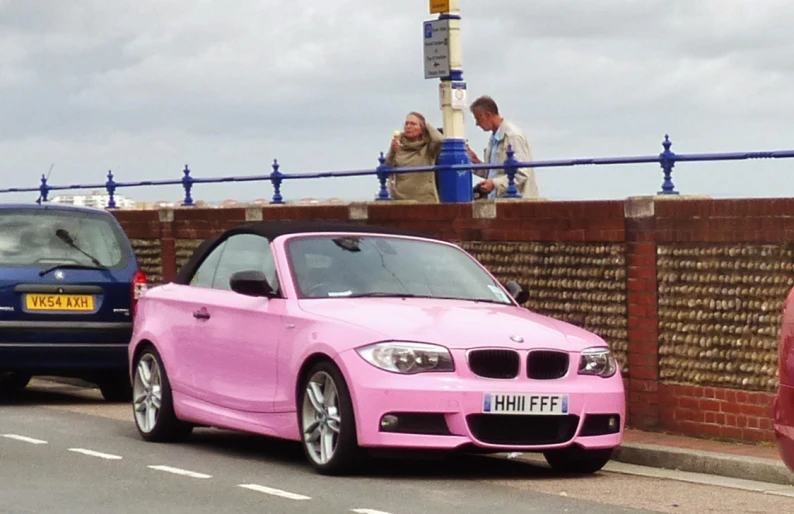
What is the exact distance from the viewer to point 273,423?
37.7 feet

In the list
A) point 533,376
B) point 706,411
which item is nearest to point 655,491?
point 533,376

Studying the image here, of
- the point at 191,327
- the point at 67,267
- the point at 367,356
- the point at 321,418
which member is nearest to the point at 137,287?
the point at 67,267

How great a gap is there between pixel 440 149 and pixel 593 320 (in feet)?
13.6

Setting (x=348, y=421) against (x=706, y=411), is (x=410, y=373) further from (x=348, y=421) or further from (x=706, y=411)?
(x=706, y=411)

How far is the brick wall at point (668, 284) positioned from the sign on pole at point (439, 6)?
2463mm

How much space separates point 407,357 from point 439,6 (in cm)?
778

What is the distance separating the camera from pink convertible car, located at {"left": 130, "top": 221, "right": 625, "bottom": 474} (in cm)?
1056

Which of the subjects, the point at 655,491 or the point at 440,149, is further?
the point at 440,149

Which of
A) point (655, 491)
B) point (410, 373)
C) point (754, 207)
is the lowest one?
point (655, 491)

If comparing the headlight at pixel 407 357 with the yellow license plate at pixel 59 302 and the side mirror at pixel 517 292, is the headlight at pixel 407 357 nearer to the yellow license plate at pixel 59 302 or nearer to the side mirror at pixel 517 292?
the side mirror at pixel 517 292

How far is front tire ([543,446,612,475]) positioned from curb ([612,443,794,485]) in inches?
28.0

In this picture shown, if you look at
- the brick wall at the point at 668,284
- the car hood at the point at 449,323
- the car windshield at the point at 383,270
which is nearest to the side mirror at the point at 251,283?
the car windshield at the point at 383,270

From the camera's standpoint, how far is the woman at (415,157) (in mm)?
18172

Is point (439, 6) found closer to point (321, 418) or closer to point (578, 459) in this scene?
point (578, 459)
